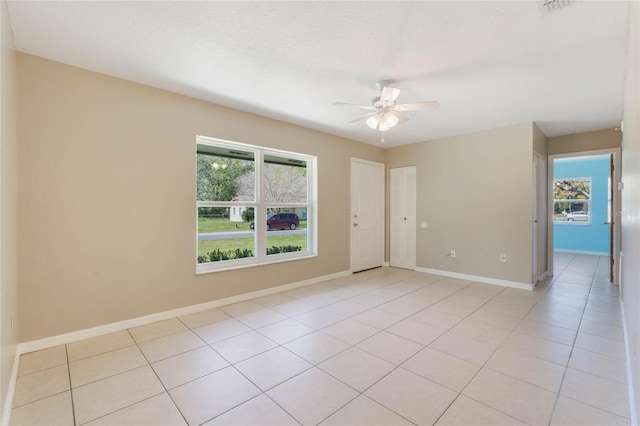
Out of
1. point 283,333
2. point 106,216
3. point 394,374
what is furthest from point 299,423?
point 106,216

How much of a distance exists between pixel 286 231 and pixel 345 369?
8.41ft

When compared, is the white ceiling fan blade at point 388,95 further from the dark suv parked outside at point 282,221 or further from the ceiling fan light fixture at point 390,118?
the dark suv parked outside at point 282,221

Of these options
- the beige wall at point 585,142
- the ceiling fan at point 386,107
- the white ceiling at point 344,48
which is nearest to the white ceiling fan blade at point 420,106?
the ceiling fan at point 386,107

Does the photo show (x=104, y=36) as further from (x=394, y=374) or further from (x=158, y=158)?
(x=394, y=374)

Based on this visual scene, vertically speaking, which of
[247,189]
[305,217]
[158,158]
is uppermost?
[158,158]

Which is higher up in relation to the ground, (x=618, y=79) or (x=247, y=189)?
(x=618, y=79)

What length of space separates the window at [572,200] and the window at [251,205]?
6.89 meters

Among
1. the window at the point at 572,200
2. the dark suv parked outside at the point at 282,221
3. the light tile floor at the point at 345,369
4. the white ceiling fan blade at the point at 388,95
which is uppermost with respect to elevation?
the white ceiling fan blade at the point at 388,95

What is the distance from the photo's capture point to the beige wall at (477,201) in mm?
4297

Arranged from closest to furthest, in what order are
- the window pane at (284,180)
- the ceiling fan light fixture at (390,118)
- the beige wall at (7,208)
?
the beige wall at (7,208) < the ceiling fan light fixture at (390,118) < the window pane at (284,180)

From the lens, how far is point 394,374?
2.08 m

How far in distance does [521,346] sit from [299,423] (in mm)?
2090

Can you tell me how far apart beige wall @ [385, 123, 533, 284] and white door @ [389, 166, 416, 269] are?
143 millimetres

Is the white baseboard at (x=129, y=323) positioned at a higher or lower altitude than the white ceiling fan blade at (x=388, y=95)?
lower
